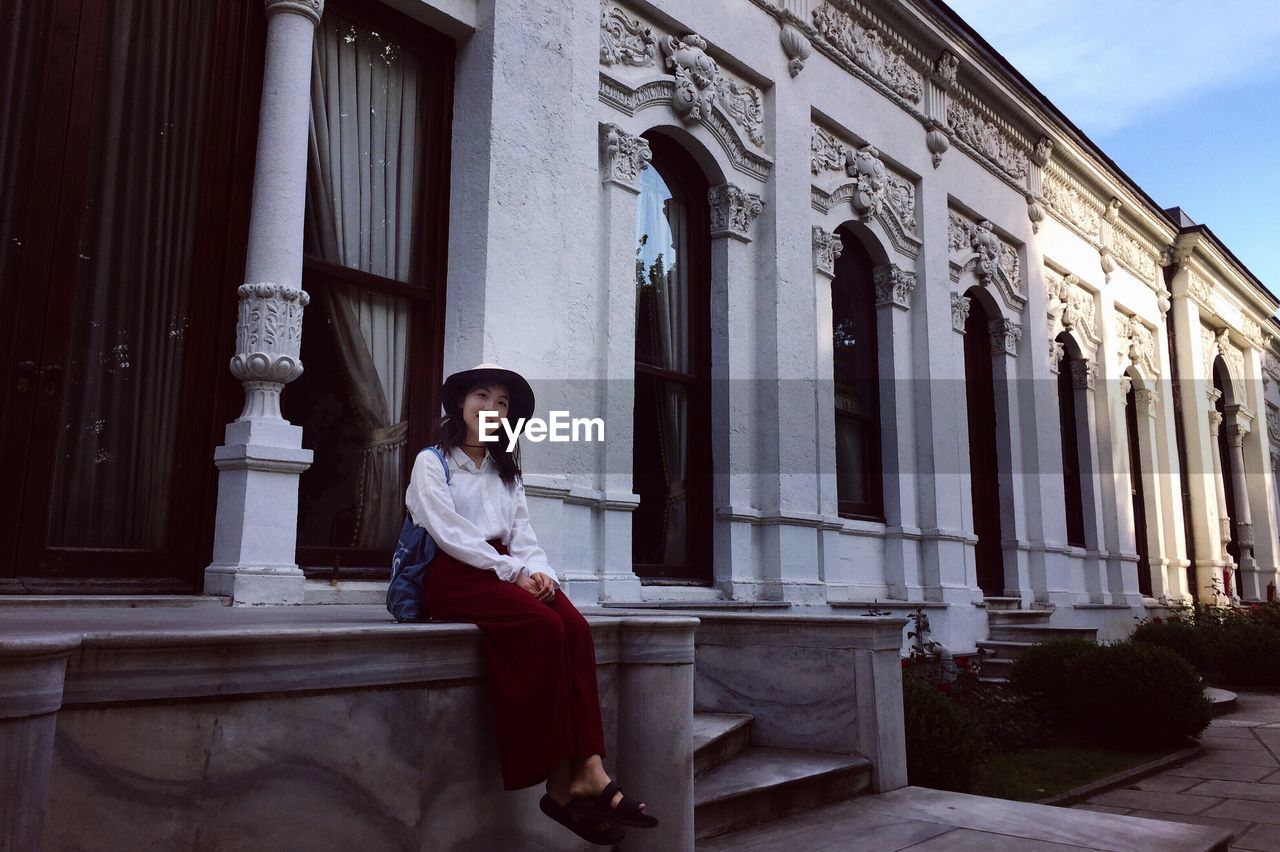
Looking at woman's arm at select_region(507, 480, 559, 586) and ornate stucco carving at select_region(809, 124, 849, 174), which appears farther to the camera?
ornate stucco carving at select_region(809, 124, 849, 174)

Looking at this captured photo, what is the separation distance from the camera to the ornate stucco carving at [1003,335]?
45.4 feet

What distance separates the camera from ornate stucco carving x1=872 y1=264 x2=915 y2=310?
11602 mm

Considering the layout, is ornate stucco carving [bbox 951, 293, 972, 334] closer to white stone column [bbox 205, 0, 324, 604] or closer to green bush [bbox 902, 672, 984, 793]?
green bush [bbox 902, 672, 984, 793]

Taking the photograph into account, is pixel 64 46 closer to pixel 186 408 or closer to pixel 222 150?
pixel 222 150

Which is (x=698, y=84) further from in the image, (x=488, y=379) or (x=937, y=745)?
(x=937, y=745)

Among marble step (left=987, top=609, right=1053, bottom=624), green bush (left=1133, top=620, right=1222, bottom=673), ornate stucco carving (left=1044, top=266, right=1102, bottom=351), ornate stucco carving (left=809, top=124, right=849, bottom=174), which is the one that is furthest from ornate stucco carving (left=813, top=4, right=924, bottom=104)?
green bush (left=1133, top=620, right=1222, bottom=673)

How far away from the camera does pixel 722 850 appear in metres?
4.64

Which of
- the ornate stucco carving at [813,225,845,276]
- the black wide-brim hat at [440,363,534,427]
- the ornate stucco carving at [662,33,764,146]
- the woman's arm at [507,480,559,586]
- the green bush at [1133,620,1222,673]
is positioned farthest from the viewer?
the green bush at [1133,620,1222,673]

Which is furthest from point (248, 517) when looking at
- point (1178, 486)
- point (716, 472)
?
point (1178, 486)

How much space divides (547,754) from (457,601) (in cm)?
67

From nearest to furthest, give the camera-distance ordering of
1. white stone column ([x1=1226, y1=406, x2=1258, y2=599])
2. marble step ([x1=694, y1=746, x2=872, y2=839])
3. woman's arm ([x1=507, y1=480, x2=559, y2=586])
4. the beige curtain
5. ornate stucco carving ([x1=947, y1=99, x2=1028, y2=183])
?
woman's arm ([x1=507, y1=480, x2=559, y2=586]), marble step ([x1=694, y1=746, x2=872, y2=839]), the beige curtain, ornate stucco carving ([x1=947, y1=99, x2=1028, y2=183]), white stone column ([x1=1226, y1=406, x2=1258, y2=599])

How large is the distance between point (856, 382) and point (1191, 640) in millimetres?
6643

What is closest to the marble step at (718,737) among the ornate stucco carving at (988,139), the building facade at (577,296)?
the building facade at (577,296)

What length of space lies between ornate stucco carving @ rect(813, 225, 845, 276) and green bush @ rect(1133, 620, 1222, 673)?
7409 millimetres
